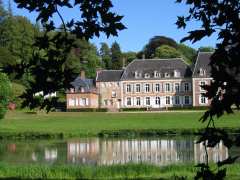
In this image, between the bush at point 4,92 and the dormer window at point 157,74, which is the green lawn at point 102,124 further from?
the dormer window at point 157,74

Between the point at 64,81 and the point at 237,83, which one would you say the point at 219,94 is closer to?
the point at 237,83

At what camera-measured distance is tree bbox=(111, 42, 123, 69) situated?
8288cm

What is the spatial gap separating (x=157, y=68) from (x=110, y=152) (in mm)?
45102

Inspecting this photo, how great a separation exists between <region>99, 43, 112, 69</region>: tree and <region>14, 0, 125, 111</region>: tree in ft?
263

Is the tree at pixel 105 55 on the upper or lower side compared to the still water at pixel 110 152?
upper

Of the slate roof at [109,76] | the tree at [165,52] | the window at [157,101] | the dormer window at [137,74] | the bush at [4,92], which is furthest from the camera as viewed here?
the tree at [165,52]

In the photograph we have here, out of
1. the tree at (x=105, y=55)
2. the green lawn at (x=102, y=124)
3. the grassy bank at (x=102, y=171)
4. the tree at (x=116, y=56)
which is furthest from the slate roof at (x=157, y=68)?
the grassy bank at (x=102, y=171)

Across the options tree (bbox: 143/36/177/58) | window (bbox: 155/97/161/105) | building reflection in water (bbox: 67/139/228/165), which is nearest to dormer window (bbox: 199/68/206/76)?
window (bbox: 155/97/161/105)

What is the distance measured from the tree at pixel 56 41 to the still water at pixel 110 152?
987 centimetres

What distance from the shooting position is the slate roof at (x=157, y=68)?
61.4 m

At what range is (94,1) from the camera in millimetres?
4070

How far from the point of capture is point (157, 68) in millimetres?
62094

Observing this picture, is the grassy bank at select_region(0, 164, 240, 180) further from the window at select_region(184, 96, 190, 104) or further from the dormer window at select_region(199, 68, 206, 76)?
the window at select_region(184, 96, 190, 104)

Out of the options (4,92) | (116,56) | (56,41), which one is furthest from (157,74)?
(56,41)
